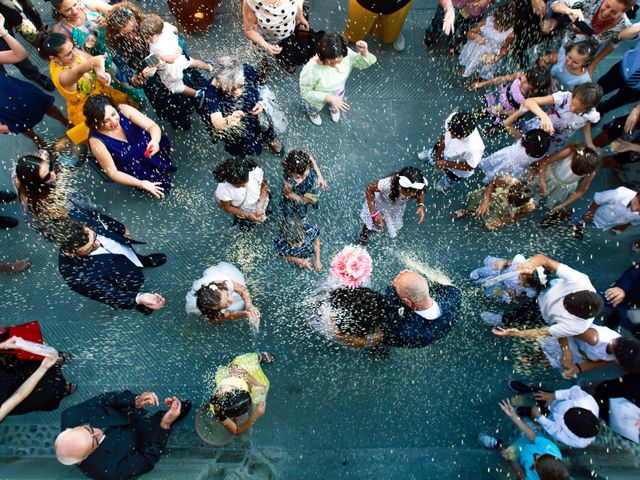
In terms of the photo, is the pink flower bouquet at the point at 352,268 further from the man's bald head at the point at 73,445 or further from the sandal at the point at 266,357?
the man's bald head at the point at 73,445

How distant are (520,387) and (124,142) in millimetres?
4986

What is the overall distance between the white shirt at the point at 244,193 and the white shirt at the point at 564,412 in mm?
3496

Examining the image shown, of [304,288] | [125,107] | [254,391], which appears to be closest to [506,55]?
[304,288]

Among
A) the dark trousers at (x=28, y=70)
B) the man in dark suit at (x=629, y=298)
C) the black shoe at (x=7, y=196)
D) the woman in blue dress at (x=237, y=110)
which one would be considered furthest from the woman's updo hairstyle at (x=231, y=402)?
the dark trousers at (x=28, y=70)

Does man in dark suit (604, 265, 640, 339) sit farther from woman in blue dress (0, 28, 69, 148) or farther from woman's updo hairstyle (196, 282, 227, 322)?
woman in blue dress (0, 28, 69, 148)

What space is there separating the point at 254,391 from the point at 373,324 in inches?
49.6

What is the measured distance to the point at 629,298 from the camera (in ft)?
15.1

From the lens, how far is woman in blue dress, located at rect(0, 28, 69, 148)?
4.93 meters

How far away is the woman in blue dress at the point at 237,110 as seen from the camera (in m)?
4.73

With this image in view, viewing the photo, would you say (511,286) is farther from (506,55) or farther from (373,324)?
(506,55)

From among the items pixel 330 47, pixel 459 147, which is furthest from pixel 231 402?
pixel 330 47

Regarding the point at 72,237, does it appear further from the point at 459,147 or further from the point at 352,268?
the point at 459,147

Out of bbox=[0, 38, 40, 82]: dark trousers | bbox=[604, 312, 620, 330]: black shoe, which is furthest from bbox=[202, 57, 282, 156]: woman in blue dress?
bbox=[604, 312, 620, 330]: black shoe

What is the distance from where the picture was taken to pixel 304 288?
17.6ft
